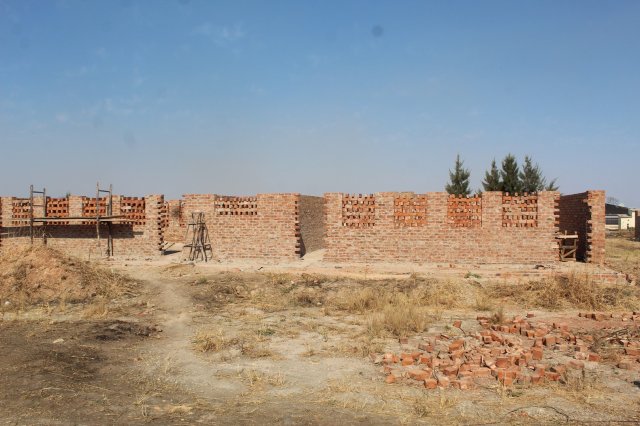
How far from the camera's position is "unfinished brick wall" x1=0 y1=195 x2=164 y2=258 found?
59.2ft

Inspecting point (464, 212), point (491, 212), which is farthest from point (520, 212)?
point (464, 212)

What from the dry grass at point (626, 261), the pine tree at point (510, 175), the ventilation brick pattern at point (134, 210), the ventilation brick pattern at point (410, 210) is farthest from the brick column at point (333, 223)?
the pine tree at point (510, 175)

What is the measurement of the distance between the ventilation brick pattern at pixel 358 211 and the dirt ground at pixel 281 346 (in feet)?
7.72

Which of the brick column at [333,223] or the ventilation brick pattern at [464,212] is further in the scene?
the brick column at [333,223]

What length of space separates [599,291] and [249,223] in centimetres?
1069

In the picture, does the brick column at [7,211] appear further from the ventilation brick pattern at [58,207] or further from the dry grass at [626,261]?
the dry grass at [626,261]

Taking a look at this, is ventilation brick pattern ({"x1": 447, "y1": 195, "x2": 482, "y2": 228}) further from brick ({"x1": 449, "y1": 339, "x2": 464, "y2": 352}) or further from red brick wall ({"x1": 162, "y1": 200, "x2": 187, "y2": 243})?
red brick wall ({"x1": 162, "y1": 200, "x2": 187, "y2": 243})

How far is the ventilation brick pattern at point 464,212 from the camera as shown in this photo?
1548cm

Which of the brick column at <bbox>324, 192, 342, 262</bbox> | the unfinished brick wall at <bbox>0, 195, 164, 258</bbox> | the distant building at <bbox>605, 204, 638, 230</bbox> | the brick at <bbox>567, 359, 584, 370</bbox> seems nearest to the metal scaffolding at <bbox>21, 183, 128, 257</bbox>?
the unfinished brick wall at <bbox>0, 195, 164, 258</bbox>

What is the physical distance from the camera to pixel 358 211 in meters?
16.0

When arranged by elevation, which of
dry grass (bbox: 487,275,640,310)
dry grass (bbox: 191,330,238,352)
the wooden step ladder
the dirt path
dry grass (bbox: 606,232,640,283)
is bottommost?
the dirt path

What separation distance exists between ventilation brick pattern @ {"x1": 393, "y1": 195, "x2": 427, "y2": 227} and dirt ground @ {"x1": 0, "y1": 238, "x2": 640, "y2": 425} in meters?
2.30

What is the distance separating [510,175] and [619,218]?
1509cm

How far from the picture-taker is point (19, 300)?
1127cm
